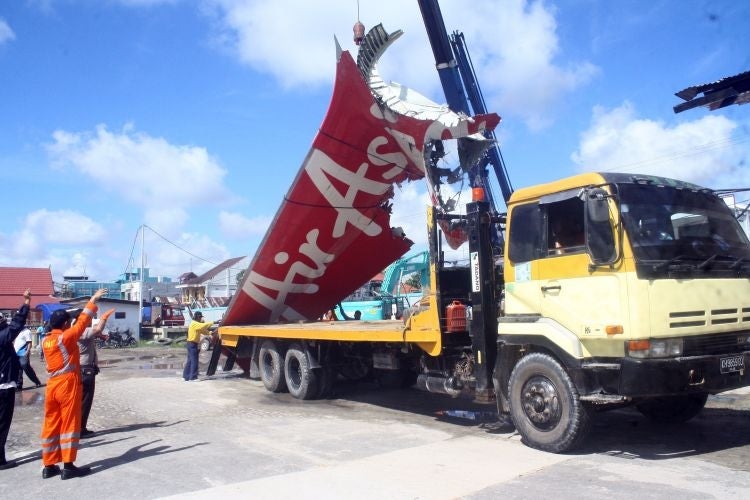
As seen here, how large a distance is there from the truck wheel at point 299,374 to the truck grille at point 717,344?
6.14 meters

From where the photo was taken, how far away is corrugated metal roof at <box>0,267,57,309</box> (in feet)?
147

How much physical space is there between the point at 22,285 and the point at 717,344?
51.3 metres

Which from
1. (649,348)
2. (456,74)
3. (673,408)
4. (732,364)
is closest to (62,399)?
(649,348)

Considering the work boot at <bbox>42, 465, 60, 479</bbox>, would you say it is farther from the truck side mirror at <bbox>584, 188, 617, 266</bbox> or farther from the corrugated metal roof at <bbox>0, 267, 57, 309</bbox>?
the corrugated metal roof at <bbox>0, 267, 57, 309</bbox>

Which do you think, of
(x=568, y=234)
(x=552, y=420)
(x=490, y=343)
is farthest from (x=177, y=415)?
(x=568, y=234)

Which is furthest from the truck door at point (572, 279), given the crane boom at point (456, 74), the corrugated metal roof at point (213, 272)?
the corrugated metal roof at point (213, 272)

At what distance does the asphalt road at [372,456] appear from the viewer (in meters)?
5.06

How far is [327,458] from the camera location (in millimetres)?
6207

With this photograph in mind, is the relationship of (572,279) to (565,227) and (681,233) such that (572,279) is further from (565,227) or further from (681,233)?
(681,233)

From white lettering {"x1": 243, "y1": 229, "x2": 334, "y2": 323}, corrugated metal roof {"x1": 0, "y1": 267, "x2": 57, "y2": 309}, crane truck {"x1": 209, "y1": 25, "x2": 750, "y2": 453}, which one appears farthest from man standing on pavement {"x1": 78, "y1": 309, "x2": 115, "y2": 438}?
corrugated metal roof {"x1": 0, "y1": 267, "x2": 57, "y2": 309}

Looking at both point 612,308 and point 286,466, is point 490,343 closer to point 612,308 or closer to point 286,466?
point 612,308

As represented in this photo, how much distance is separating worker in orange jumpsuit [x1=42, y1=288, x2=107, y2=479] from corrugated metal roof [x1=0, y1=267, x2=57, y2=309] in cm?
4237

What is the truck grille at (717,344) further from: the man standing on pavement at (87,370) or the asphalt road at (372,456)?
A: the man standing on pavement at (87,370)

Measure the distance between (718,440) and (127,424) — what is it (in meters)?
7.30
